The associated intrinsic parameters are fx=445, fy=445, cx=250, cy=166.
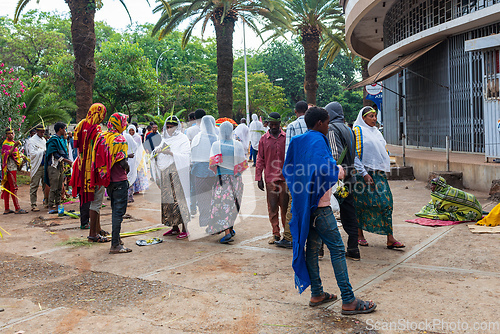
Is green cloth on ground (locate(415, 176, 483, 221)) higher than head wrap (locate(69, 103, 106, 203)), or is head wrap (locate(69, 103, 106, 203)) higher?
head wrap (locate(69, 103, 106, 203))

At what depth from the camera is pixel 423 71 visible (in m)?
14.7

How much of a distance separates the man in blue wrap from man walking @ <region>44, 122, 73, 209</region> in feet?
21.2

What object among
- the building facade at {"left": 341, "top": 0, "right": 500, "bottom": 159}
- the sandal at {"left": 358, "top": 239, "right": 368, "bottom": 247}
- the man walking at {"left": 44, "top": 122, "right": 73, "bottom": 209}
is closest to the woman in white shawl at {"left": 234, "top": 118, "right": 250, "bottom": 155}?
the building facade at {"left": 341, "top": 0, "right": 500, "bottom": 159}

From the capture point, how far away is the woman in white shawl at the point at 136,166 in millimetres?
9938

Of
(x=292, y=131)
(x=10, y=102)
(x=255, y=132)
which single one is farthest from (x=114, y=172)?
(x=255, y=132)

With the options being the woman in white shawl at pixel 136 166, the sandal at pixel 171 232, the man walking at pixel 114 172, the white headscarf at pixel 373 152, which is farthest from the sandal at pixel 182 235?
the woman in white shawl at pixel 136 166

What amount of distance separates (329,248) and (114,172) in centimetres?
336

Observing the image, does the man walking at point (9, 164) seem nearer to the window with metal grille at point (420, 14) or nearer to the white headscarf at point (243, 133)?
the white headscarf at point (243, 133)

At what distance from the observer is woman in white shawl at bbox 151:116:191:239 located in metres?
6.64


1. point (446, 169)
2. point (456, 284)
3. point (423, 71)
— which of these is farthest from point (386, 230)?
point (423, 71)

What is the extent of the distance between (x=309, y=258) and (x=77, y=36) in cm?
1027

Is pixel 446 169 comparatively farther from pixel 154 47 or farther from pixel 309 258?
pixel 154 47

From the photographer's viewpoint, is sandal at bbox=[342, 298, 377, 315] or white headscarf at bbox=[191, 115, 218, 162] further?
white headscarf at bbox=[191, 115, 218, 162]

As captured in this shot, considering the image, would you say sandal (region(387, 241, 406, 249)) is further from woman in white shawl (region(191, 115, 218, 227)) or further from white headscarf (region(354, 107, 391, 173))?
woman in white shawl (region(191, 115, 218, 227))
